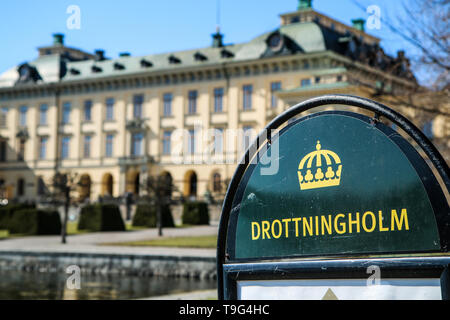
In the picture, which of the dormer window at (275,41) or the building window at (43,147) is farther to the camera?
the building window at (43,147)

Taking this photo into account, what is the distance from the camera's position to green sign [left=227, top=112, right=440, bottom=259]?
2.25 m

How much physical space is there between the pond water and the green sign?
32.9ft

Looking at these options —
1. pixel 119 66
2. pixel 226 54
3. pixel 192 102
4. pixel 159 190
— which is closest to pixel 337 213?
pixel 159 190

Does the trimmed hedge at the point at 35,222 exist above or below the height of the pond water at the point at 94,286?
above

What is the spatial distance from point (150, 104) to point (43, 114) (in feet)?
36.9

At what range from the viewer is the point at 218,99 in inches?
1965

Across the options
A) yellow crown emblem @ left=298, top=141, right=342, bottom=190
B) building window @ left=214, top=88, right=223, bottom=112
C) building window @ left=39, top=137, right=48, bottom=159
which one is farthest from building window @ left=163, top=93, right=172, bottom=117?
yellow crown emblem @ left=298, top=141, right=342, bottom=190

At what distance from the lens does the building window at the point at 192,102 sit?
5103 cm

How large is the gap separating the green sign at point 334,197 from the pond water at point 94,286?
10.0 meters

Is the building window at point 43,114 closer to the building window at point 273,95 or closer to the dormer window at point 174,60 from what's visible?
the dormer window at point 174,60

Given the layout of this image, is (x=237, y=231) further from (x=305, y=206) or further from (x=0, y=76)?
(x=0, y=76)

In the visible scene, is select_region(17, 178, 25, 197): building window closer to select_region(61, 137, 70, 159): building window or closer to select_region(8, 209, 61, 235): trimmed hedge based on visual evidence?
select_region(61, 137, 70, 159): building window

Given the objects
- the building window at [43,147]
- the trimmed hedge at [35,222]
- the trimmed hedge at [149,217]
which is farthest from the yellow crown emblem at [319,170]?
the building window at [43,147]
